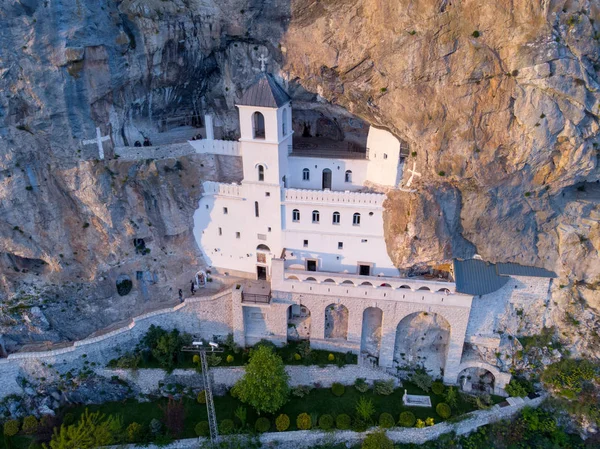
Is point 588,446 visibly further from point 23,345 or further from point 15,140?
point 15,140

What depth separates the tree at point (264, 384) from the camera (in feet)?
99.5

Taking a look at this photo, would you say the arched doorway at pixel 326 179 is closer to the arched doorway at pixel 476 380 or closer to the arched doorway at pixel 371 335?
→ the arched doorway at pixel 371 335

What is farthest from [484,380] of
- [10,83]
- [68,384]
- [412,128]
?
[10,83]

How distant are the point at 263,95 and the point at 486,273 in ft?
66.0

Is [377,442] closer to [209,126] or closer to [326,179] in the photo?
[326,179]

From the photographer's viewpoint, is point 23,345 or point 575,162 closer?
point 575,162

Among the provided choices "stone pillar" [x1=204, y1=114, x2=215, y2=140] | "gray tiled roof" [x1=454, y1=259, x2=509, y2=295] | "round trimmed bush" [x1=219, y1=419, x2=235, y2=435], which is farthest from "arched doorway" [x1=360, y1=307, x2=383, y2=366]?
"stone pillar" [x1=204, y1=114, x2=215, y2=140]

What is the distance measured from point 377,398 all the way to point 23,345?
89.6 ft

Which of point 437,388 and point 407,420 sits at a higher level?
point 437,388

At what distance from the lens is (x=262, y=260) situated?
36031 millimetres

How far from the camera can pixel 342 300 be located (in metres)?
33.2

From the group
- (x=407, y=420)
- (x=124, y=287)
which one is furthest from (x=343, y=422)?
(x=124, y=287)

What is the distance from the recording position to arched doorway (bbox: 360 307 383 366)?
113ft

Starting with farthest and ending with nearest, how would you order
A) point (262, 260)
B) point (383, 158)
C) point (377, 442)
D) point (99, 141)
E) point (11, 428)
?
1. point (262, 260)
2. point (383, 158)
3. point (99, 141)
4. point (11, 428)
5. point (377, 442)
